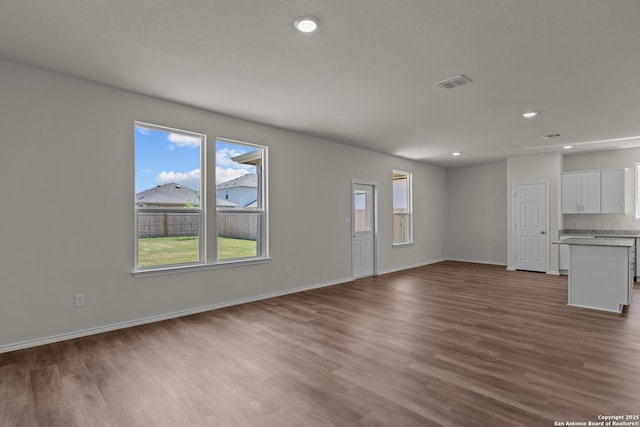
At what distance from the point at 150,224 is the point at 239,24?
2715 millimetres

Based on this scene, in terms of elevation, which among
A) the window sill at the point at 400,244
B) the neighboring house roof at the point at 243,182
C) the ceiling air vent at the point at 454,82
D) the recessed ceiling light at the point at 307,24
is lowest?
the window sill at the point at 400,244

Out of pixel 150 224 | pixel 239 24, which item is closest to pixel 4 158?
pixel 150 224

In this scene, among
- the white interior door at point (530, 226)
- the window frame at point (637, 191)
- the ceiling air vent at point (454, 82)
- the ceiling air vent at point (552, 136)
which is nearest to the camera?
the ceiling air vent at point (454, 82)

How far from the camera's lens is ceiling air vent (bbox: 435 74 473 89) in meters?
3.42

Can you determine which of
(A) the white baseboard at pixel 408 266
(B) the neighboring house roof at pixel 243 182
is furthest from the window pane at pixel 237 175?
(A) the white baseboard at pixel 408 266

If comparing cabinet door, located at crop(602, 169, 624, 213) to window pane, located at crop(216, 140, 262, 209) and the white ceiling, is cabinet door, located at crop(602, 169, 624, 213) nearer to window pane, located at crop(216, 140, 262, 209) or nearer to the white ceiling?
the white ceiling

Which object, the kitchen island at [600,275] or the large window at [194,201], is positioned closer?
the large window at [194,201]

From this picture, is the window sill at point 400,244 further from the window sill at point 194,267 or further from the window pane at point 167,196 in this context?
the window pane at point 167,196

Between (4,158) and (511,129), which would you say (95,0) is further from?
(511,129)

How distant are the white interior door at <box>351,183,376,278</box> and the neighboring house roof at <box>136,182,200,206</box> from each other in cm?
333

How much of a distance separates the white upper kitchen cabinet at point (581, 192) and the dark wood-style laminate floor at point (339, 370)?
320 cm

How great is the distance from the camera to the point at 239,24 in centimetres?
251

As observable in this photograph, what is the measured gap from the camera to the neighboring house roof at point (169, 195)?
13.4 ft

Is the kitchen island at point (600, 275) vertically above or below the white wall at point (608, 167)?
below
